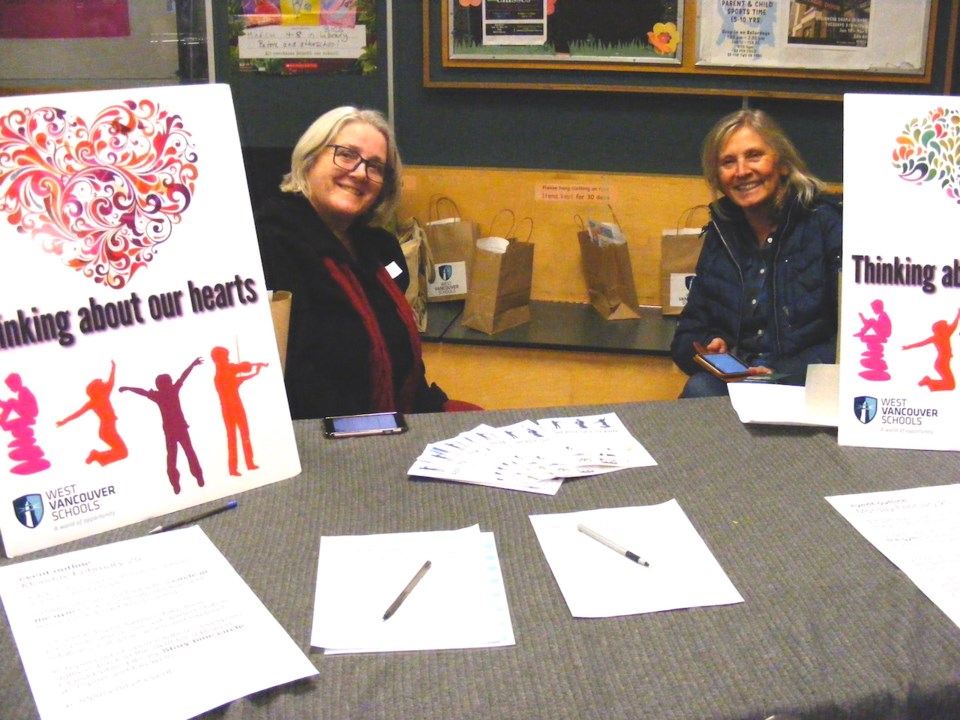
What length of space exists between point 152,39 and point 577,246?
1707 millimetres

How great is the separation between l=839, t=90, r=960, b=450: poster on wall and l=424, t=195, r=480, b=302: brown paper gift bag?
1888 mm

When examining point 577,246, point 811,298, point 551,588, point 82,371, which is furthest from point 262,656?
point 577,246

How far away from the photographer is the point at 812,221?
2.30m

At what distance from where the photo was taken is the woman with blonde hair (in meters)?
2.27

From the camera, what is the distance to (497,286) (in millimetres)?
2891

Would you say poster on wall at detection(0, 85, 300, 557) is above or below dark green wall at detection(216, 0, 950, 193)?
below

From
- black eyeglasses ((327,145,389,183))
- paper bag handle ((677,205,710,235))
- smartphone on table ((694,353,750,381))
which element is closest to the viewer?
smartphone on table ((694,353,750,381))

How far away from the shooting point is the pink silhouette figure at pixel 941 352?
1.35m

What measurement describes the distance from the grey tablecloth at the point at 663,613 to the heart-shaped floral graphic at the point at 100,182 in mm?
351

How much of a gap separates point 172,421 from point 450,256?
6.83 feet

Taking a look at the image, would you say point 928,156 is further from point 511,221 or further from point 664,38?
point 511,221

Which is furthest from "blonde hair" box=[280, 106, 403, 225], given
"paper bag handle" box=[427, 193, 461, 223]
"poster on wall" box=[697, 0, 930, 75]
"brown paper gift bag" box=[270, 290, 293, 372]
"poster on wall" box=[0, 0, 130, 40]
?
"poster on wall" box=[0, 0, 130, 40]

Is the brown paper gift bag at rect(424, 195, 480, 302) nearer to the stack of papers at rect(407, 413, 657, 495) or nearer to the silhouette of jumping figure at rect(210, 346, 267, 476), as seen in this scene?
the stack of papers at rect(407, 413, 657, 495)

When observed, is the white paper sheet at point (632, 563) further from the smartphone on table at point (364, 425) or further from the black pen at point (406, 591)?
the smartphone on table at point (364, 425)
